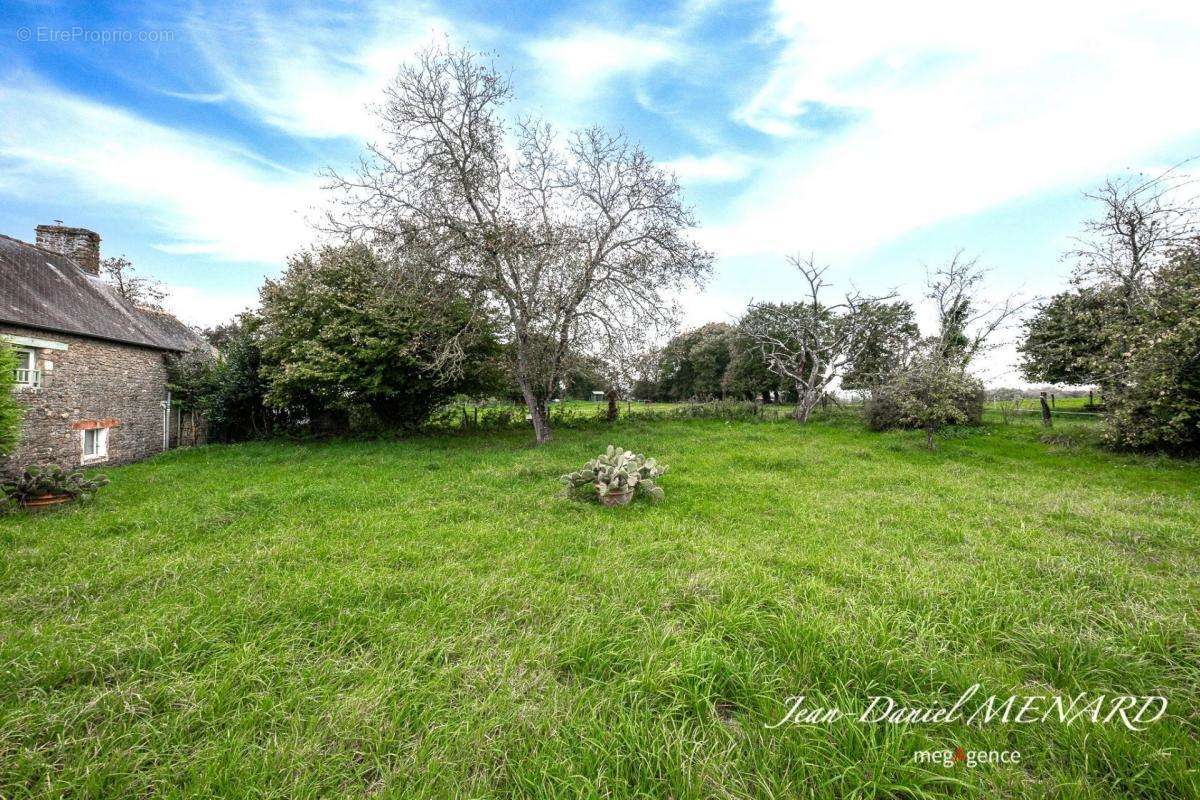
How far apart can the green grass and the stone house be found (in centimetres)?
823

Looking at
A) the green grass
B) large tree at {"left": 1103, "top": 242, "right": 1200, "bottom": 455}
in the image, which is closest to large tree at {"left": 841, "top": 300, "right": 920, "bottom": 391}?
large tree at {"left": 1103, "top": 242, "right": 1200, "bottom": 455}

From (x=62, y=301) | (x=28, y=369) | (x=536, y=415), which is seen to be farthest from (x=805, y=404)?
(x=62, y=301)

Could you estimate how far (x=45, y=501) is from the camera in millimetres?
6160

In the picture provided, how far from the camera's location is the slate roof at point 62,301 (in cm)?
1079

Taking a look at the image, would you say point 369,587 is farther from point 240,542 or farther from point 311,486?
point 311,486

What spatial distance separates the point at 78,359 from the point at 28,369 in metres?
1.05

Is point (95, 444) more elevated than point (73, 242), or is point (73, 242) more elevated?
point (73, 242)

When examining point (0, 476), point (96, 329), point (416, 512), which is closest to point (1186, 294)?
point (416, 512)

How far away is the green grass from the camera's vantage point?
1937 mm

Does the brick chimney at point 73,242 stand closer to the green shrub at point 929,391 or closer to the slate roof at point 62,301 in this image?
the slate roof at point 62,301

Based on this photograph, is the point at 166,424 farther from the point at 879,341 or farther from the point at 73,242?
the point at 879,341

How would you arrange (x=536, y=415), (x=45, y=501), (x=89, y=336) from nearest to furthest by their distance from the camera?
(x=45, y=501) → (x=89, y=336) → (x=536, y=415)

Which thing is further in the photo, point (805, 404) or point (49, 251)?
point (805, 404)

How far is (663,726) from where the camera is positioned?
2178mm
